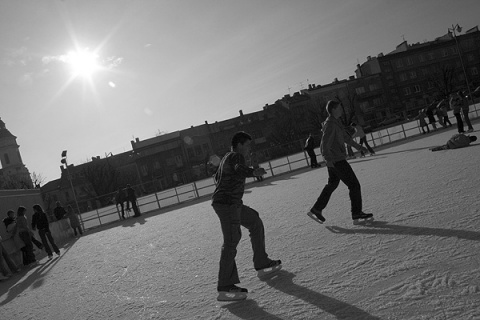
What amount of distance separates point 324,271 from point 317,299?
0.59 metres

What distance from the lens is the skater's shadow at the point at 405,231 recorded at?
11.0ft

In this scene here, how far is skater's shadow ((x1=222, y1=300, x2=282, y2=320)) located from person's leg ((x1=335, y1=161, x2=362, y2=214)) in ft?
7.43

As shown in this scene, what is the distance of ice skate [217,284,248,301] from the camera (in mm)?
3188

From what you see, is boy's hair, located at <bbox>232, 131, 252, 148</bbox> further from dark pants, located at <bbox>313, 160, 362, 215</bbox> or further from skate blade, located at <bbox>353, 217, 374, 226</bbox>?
skate blade, located at <bbox>353, 217, 374, 226</bbox>

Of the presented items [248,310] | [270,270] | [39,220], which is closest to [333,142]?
[270,270]

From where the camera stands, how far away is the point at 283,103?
193 feet

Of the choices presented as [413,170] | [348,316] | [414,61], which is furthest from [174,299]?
[414,61]

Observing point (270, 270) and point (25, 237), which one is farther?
point (25, 237)

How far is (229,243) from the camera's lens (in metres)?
3.34

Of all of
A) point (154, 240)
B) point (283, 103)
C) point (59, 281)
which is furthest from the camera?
point (283, 103)

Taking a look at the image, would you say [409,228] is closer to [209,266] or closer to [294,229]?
[294,229]

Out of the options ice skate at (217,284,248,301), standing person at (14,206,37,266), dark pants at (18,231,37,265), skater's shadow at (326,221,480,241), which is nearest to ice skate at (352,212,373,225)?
skater's shadow at (326,221,480,241)

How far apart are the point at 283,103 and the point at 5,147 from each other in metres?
51.6

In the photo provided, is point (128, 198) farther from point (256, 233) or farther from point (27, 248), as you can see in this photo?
point (256, 233)
